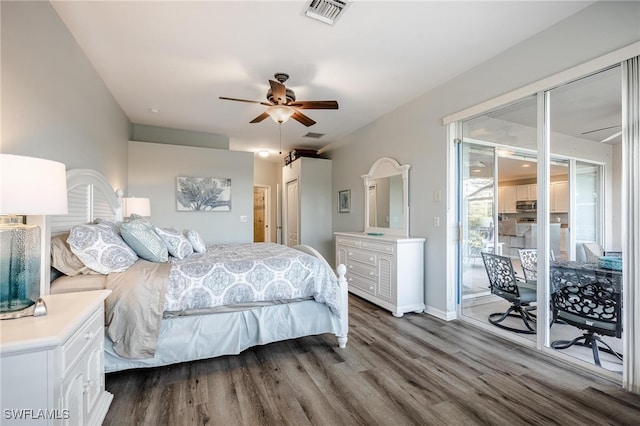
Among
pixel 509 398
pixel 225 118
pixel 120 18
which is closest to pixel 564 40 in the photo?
pixel 509 398

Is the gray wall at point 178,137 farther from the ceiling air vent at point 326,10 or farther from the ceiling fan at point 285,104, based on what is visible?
the ceiling air vent at point 326,10

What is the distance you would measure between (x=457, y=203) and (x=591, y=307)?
4.74ft

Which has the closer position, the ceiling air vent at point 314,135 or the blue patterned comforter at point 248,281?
the blue patterned comforter at point 248,281

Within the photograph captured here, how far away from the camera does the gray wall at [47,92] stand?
161 centimetres

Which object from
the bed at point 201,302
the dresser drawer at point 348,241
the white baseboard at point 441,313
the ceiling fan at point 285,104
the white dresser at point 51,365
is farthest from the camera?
the dresser drawer at point 348,241

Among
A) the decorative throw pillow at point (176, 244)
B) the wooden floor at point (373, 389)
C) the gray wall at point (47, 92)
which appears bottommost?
the wooden floor at point (373, 389)

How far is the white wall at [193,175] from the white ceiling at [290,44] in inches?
40.5

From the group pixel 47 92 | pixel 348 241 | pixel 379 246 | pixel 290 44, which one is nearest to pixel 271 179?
pixel 348 241

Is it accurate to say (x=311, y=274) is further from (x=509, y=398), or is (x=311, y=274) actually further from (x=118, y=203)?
(x=118, y=203)

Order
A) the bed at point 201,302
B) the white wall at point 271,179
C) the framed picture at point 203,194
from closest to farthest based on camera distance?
the bed at point 201,302, the framed picture at point 203,194, the white wall at point 271,179

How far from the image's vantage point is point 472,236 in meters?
3.20

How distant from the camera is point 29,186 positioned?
1.23m

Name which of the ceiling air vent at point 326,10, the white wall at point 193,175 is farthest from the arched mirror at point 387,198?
the white wall at point 193,175

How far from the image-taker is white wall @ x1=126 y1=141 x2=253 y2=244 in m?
4.62
